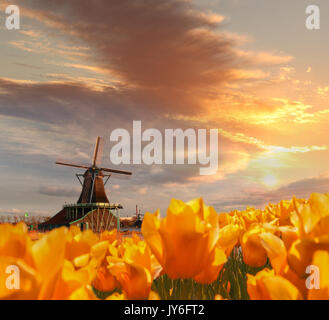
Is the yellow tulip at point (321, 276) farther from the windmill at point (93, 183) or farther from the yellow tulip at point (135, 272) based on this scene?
the windmill at point (93, 183)

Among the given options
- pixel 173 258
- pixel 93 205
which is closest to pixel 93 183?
pixel 93 205

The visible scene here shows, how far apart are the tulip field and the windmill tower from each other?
45.9 meters

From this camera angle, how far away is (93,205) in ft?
155

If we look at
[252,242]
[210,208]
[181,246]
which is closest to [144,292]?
[181,246]

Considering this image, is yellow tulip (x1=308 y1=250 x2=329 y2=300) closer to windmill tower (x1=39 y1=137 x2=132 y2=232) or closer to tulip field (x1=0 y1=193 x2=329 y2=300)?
tulip field (x1=0 y1=193 x2=329 y2=300)

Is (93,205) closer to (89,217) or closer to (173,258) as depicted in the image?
(89,217)

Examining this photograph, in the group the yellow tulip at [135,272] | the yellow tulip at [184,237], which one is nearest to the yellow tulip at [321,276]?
the yellow tulip at [184,237]

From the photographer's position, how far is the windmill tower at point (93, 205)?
1850 inches

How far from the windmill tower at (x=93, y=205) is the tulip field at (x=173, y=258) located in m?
45.9

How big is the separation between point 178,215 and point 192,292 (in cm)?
60

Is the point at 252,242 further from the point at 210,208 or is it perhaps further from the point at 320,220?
the point at 320,220

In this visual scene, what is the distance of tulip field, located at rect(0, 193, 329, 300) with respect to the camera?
102 cm

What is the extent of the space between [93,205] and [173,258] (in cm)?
4689
